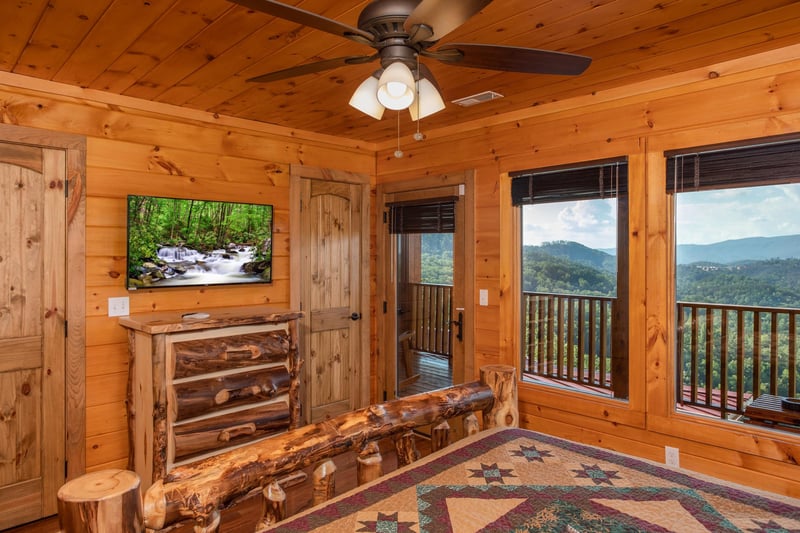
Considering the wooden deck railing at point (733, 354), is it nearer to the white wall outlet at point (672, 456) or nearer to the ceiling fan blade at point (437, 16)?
the white wall outlet at point (672, 456)

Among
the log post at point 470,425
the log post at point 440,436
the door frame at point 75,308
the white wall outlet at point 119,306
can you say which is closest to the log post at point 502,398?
the log post at point 470,425

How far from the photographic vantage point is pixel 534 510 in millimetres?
1514

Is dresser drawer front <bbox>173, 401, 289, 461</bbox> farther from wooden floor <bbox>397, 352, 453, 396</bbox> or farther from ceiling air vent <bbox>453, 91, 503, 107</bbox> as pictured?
ceiling air vent <bbox>453, 91, 503, 107</bbox>

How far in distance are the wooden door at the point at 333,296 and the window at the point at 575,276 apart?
5.06ft

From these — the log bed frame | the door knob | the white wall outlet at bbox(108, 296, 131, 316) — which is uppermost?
the white wall outlet at bbox(108, 296, 131, 316)

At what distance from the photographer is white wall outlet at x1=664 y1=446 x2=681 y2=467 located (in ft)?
9.21

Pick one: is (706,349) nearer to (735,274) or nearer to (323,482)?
(735,274)

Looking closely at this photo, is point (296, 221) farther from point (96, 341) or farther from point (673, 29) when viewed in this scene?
point (673, 29)

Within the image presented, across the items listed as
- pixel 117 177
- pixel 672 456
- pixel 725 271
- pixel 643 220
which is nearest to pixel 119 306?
pixel 117 177

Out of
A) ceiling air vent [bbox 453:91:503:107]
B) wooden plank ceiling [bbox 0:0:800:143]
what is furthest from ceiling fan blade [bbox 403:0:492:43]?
ceiling air vent [bbox 453:91:503:107]

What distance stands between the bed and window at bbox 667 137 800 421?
3.98 feet

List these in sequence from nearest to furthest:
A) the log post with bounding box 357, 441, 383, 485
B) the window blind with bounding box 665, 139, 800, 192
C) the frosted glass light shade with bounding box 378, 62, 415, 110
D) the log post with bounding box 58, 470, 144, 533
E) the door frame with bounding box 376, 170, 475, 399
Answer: the log post with bounding box 58, 470, 144, 533
the frosted glass light shade with bounding box 378, 62, 415, 110
the log post with bounding box 357, 441, 383, 485
the window blind with bounding box 665, 139, 800, 192
the door frame with bounding box 376, 170, 475, 399

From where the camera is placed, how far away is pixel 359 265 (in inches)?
179

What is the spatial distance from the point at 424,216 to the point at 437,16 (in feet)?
9.50
